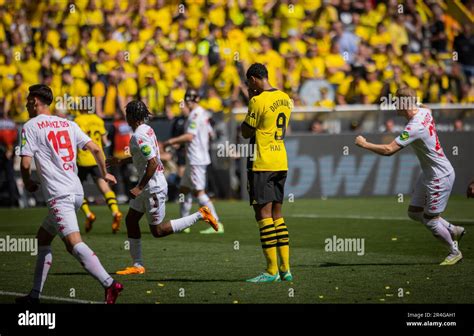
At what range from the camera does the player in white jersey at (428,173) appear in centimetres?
1356

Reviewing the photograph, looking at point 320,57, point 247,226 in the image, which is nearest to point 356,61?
point 320,57

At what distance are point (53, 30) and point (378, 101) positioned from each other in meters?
7.91

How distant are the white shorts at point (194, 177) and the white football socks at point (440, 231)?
5972mm

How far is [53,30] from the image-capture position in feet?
87.7

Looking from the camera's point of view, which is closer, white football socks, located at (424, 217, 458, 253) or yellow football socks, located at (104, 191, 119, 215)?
white football socks, located at (424, 217, 458, 253)

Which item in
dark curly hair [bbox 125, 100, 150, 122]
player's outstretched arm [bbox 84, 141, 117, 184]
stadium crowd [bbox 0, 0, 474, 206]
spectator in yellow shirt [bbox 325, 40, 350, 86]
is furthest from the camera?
spectator in yellow shirt [bbox 325, 40, 350, 86]

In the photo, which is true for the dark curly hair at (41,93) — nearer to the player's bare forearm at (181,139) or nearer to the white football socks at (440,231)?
the white football socks at (440,231)

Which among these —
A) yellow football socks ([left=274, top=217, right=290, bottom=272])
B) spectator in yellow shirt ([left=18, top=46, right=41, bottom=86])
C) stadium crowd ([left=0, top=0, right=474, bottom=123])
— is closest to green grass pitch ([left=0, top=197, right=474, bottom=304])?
yellow football socks ([left=274, top=217, right=290, bottom=272])

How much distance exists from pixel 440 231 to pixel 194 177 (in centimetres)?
623

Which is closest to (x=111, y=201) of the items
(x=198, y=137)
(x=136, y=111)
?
(x=198, y=137)

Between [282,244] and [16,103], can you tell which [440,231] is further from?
[16,103]

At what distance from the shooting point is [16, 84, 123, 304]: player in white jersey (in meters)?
10.5

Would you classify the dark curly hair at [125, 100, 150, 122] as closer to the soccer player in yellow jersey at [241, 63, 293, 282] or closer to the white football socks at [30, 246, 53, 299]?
the soccer player in yellow jersey at [241, 63, 293, 282]

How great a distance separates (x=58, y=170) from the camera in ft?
35.1
